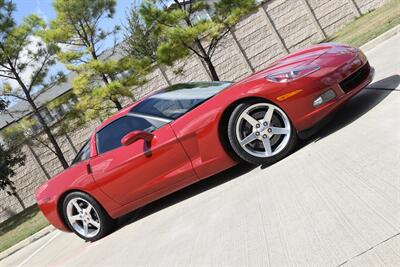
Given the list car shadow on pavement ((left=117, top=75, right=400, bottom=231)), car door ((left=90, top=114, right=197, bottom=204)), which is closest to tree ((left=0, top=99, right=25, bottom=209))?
car shadow on pavement ((left=117, top=75, right=400, bottom=231))

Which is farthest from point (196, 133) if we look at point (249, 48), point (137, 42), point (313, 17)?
point (137, 42)

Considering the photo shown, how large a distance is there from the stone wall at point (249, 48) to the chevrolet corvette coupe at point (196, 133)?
1573 centimetres

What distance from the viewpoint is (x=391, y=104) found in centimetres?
498

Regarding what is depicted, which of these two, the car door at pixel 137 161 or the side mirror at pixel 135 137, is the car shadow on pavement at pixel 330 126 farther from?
the side mirror at pixel 135 137

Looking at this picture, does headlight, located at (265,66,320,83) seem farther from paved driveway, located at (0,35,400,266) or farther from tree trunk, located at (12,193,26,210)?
tree trunk, located at (12,193,26,210)

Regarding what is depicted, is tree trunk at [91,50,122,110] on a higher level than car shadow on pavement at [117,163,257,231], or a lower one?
higher

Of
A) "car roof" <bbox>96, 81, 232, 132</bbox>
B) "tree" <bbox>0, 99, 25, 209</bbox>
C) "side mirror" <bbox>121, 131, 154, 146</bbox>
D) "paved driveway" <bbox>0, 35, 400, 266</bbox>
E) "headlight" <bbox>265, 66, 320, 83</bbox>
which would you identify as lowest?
"paved driveway" <bbox>0, 35, 400, 266</bbox>

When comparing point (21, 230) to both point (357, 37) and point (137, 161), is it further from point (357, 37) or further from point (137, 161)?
point (357, 37)

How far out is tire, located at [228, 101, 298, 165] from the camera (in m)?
5.04

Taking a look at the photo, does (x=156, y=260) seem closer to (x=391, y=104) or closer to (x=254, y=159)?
(x=254, y=159)

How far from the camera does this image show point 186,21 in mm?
19625

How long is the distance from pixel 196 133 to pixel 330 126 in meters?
Answer: 1.42

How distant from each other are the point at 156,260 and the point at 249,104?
176cm

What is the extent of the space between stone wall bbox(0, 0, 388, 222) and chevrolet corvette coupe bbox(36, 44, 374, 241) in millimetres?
15729
